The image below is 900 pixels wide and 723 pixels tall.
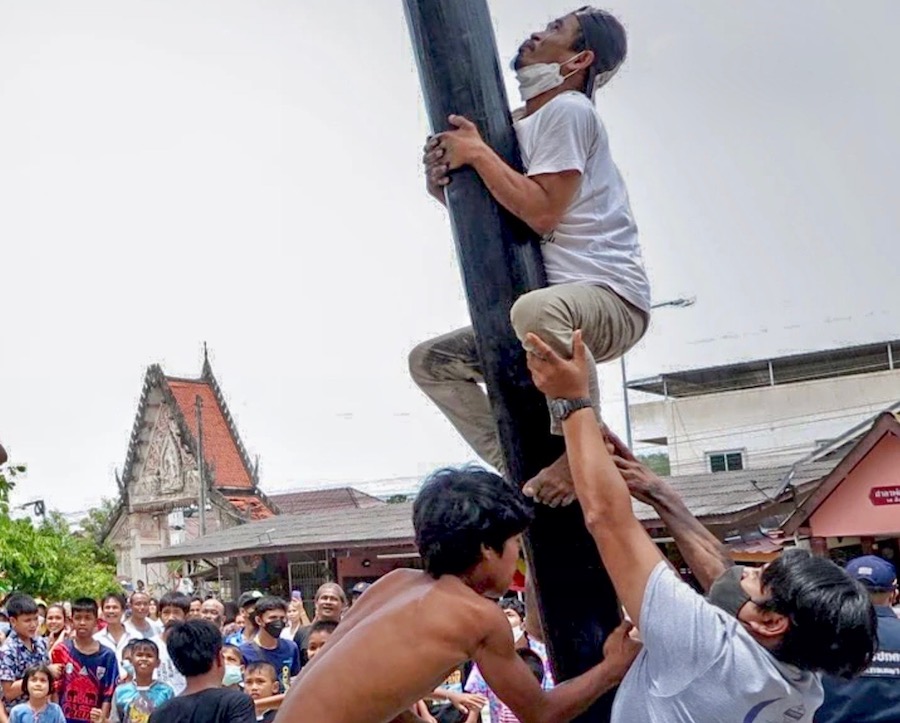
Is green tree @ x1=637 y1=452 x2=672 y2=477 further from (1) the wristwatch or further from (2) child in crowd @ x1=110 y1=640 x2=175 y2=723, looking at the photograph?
(1) the wristwatch

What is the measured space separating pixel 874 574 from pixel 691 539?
106 inches

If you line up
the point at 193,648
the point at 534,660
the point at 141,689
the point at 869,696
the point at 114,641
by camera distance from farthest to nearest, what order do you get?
the point at 114,641, the point at 141,689, the point at 534,660, the point at 193,648, the point at 869,696

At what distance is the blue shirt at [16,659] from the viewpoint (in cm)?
912

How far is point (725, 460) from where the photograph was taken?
39.6m

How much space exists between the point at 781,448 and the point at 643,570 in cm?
3813

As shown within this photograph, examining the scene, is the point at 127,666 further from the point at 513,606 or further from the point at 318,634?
the point at 513,606

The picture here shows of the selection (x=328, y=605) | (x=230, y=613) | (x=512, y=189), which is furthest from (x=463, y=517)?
(x=230, y=613)

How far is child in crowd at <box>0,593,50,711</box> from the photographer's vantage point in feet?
29.8

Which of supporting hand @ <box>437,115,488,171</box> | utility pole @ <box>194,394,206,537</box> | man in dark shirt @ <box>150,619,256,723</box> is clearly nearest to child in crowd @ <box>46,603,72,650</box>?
man in dark shirt @ <box>150,619,256,723</box>

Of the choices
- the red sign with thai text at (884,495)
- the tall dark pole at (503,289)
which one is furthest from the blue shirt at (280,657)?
the red sign with thai text at (884,495)

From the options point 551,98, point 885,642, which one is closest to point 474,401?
point 551,98

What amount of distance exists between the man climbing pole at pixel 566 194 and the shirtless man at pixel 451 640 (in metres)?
0.17

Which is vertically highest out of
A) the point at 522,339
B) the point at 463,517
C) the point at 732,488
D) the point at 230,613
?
the point at 522,339

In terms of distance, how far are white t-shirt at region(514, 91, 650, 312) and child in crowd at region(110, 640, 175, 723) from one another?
20.3ft
